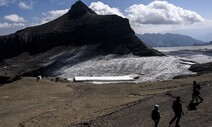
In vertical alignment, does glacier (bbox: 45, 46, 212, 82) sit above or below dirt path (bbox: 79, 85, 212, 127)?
above

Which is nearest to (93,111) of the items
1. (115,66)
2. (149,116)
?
(149,116)

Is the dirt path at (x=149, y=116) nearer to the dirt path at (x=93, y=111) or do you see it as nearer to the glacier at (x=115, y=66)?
the dirt path at (x=93, y=111)

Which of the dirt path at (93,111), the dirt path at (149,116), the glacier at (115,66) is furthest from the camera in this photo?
the glacier at (115,66)

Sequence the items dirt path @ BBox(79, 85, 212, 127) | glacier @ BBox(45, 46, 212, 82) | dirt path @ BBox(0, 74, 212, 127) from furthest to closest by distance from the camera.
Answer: glacier @ BBox(45, 46, 212, 82) → dirt path @ BBox(0, 74, 212, 127) → dirt path @ BBox(79, 85, 212, 127)

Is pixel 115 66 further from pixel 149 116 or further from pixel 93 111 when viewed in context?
pixel 149 116

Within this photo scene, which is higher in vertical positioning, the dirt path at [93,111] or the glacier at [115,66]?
the glacier at [115,66]

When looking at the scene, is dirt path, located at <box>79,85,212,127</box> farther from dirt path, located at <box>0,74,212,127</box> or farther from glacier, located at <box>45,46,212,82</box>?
glacier, located at <box>45,46,212,82</box>

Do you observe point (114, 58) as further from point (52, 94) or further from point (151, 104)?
point (151, 104)

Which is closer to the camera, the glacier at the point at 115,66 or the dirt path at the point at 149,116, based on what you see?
the dirt path at the point at 149,116

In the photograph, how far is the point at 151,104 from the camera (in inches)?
1574

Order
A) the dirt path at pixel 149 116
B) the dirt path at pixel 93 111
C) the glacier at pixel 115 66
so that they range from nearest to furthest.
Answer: the dirt path at pixel 149 116 < the dirt path at pixel 93 111 < the glacier at pixel 115 66

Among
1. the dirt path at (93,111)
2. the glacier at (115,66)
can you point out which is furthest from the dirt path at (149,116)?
the glacier at (115,66)

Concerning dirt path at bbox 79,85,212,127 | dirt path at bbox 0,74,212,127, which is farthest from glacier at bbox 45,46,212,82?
dirt path at bbox 79,85,212,127

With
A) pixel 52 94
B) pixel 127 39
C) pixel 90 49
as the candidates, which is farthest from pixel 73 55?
pixel 52 94
